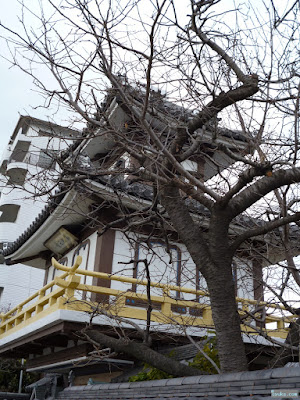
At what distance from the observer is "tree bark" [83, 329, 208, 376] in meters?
6.24

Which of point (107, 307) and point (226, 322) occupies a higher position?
point (107, 307)

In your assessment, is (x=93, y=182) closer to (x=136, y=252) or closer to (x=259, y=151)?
(x=136, y=252)

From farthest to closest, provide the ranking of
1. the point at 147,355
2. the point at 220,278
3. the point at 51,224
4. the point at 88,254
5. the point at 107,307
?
1. the point at 51,224
2. the point at 88,254
3. the point at 107,307
4. the point at 147,355
5. the point at 220,278

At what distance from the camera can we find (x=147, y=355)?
6.35 m

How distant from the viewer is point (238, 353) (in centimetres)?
576

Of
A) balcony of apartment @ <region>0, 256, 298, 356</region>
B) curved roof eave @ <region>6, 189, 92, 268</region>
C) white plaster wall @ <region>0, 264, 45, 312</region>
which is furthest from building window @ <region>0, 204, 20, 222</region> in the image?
balcony of apartment @ <region>0, 256, 298, 356</region>

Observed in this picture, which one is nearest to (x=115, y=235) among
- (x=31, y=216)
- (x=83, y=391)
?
(x=83, y=391)

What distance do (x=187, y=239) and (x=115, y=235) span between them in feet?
19.7

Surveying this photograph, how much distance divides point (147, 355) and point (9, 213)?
32.8 meters

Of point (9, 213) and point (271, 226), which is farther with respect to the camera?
point (9, 213)

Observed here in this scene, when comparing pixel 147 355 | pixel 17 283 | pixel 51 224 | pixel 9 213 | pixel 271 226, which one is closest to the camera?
pixel 271 226

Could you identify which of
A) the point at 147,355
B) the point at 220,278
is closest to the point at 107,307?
the point at 147,355

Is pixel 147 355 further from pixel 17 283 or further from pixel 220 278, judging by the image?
pixel 17 283

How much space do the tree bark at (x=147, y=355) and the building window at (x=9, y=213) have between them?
31.8m
